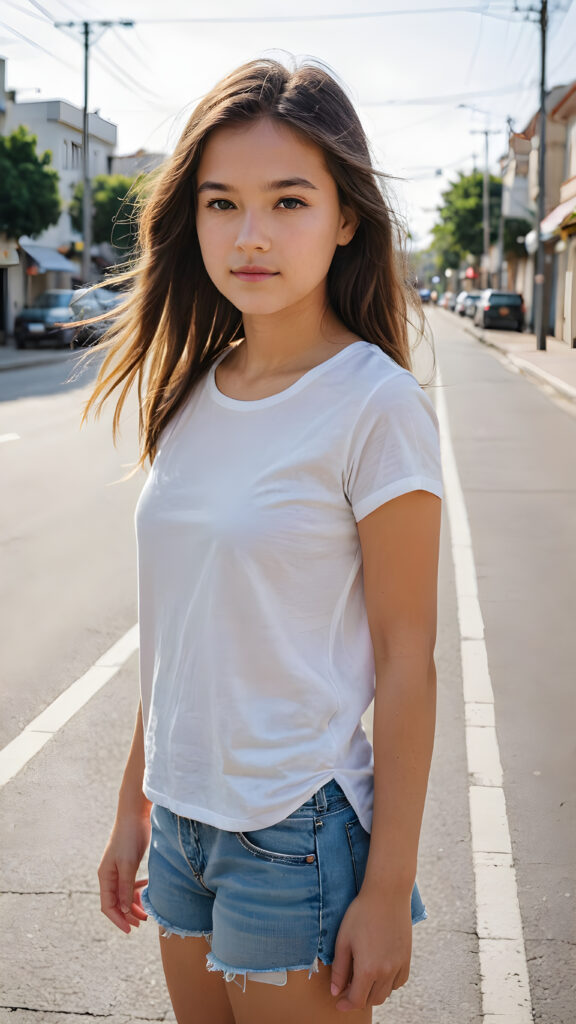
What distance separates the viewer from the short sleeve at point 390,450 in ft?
4.73

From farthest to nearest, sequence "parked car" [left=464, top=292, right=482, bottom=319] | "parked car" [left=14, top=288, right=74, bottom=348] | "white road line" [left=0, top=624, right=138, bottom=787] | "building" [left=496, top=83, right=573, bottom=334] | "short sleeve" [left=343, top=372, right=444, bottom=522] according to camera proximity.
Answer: "parked car" [left=464, top=292, right=482, bottom=319]
"building" [left=496, top=83, right=573, bottom=334]
"parked car" [left=14, top=288, right=74, bottom=348]
"white road line" [left=0, top=624, right=138, bottom=787]
"short sleeve" [left=343, top=372, right=444, bottom=522]

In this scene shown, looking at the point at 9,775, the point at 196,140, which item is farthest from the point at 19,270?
the point at 196,140

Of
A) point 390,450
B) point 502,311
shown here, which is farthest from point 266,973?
point 502,311

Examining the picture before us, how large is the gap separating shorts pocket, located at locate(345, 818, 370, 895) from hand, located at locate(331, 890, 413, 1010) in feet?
0.14

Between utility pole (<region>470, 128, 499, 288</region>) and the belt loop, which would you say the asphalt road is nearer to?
the belt loop

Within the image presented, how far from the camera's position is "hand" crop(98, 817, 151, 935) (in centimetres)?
183

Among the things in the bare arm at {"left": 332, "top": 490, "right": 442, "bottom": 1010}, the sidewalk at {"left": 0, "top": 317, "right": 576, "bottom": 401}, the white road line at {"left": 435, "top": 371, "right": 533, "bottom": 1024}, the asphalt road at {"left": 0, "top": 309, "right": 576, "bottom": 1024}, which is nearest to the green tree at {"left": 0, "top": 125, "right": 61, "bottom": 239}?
the sidewalk at {"left": 0, "top": 317, "right": 576, "bottom": 401}

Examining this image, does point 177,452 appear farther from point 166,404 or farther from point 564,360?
point 564,360

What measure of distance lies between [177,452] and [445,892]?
221 centimetres

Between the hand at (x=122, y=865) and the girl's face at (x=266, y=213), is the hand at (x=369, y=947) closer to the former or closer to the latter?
the hand at (x=122, y=865)

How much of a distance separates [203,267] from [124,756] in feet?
9.30

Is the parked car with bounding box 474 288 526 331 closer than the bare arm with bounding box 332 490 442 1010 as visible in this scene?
No

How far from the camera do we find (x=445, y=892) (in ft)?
11.1

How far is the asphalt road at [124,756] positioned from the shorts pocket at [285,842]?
0.86 metres
